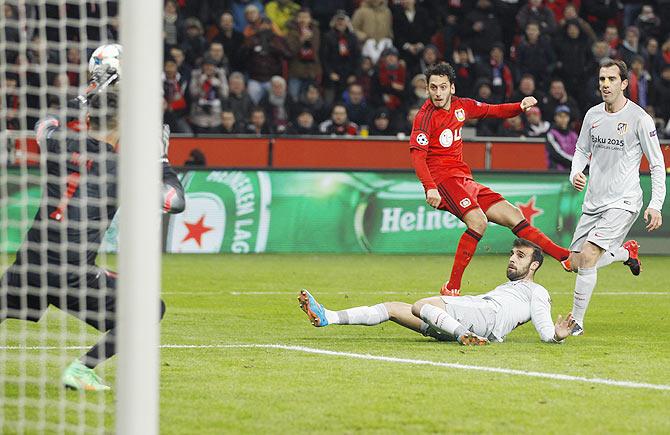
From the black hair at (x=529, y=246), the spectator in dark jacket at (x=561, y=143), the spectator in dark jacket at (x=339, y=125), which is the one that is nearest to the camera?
the black hair at (x=529, y=246)

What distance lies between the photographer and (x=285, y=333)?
10680 mm

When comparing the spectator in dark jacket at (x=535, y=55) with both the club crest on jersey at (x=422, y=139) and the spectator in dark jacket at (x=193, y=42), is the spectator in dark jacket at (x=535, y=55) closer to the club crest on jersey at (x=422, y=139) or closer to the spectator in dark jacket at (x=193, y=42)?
the spectator in dark jacket at (x=193, y=42)

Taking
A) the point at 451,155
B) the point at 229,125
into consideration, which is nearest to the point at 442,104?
the point at 451,155

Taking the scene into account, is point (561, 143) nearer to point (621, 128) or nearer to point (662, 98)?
point (662, 98)

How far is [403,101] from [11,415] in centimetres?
1663

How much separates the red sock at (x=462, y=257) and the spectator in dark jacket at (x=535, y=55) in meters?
11.3

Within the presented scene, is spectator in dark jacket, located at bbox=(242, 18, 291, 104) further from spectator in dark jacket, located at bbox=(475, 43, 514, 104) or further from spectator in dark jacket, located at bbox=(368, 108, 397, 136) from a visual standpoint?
spectator in dark jacket, located at bbox=(475, 43, 514, 104)

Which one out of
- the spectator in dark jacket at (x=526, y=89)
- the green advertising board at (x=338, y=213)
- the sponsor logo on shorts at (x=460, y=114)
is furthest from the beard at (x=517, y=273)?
the spectator in dark jacket at (x=526, y=89)

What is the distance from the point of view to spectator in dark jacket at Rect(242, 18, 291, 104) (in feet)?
73.8

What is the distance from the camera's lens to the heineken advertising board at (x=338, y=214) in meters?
18.7

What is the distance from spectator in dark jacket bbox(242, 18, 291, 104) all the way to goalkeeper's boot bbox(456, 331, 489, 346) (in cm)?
1320

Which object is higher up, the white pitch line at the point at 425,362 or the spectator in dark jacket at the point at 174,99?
the spectator in dark jacket at the point at 174,99

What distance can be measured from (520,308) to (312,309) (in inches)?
58.8

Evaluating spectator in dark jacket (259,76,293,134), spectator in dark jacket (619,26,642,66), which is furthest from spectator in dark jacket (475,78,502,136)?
spectator in dark jacket (259,76,293,134)
